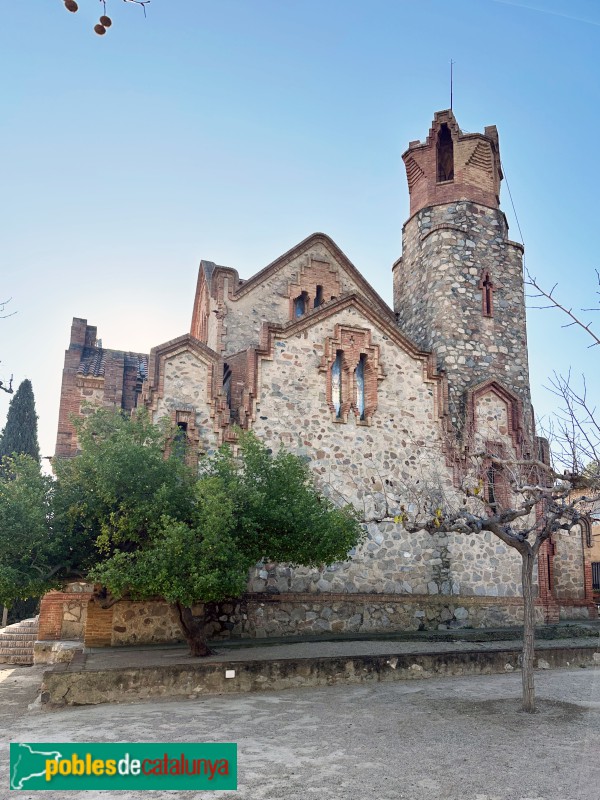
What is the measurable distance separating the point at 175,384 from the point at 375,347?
5811mm

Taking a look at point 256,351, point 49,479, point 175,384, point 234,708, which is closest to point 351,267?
point 256,351

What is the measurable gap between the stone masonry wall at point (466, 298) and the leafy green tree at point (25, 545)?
39.8 feet

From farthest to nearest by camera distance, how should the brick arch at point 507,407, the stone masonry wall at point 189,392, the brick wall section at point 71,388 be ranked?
the brick arch at point 507,407, the brick wall section at point 71,388, the stone masonry wall at point 189,392

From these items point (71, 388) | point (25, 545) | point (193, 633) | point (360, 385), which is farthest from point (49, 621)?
point (360, 385)

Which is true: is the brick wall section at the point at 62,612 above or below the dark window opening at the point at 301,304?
below

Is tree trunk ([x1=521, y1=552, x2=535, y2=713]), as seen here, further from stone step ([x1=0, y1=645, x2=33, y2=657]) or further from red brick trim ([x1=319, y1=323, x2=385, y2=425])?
stone step ([x1=0, y1=645, x2=33, y2=657])

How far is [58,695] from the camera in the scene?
11.3m

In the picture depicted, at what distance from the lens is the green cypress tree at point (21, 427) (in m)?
32.5

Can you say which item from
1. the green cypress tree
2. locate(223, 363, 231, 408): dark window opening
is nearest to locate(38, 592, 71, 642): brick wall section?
locate(223, 363, 231, 408): dark window opening

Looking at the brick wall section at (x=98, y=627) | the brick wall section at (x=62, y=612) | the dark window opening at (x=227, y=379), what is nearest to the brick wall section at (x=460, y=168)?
the dark window opening at (x=227, y=379)

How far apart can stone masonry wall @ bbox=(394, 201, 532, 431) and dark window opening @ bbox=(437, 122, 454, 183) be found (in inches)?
66.0

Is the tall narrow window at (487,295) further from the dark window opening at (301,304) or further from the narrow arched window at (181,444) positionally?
the narrow arched window at (181,444)

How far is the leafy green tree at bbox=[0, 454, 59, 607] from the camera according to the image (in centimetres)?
1186

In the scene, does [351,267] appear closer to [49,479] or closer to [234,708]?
[49,479]
